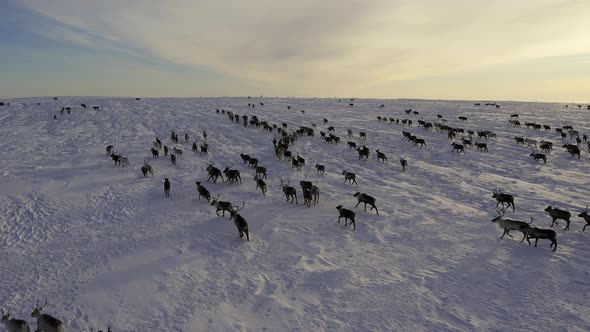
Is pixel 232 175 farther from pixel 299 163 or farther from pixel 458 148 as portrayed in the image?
pixel 458 148

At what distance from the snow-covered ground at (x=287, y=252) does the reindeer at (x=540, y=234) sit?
11.7 inches

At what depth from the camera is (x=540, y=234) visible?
11031 millimetres

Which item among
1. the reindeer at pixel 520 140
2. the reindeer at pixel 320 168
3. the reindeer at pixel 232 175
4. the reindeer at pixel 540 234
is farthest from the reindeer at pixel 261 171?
the reindeer at pixel 520 140

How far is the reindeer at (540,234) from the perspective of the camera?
10855 millimetres

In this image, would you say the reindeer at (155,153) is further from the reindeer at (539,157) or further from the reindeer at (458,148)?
the reindeer at (539,157)

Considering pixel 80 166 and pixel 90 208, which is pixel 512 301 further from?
pixel 80 166

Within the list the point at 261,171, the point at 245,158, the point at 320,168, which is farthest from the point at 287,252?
the point at 245,158

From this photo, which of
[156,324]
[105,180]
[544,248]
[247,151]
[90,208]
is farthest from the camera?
[247,151]

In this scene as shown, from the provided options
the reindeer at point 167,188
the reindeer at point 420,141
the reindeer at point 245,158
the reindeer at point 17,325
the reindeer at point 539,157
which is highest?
the reindeer at point 420,141

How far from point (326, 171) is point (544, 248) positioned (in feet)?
40.9

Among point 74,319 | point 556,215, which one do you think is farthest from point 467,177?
point 74,319

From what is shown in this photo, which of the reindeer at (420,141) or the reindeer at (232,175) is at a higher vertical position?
the reindeer at (420,141)

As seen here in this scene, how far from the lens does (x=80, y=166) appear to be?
69.1 feet

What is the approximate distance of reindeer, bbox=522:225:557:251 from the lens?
10855mm
